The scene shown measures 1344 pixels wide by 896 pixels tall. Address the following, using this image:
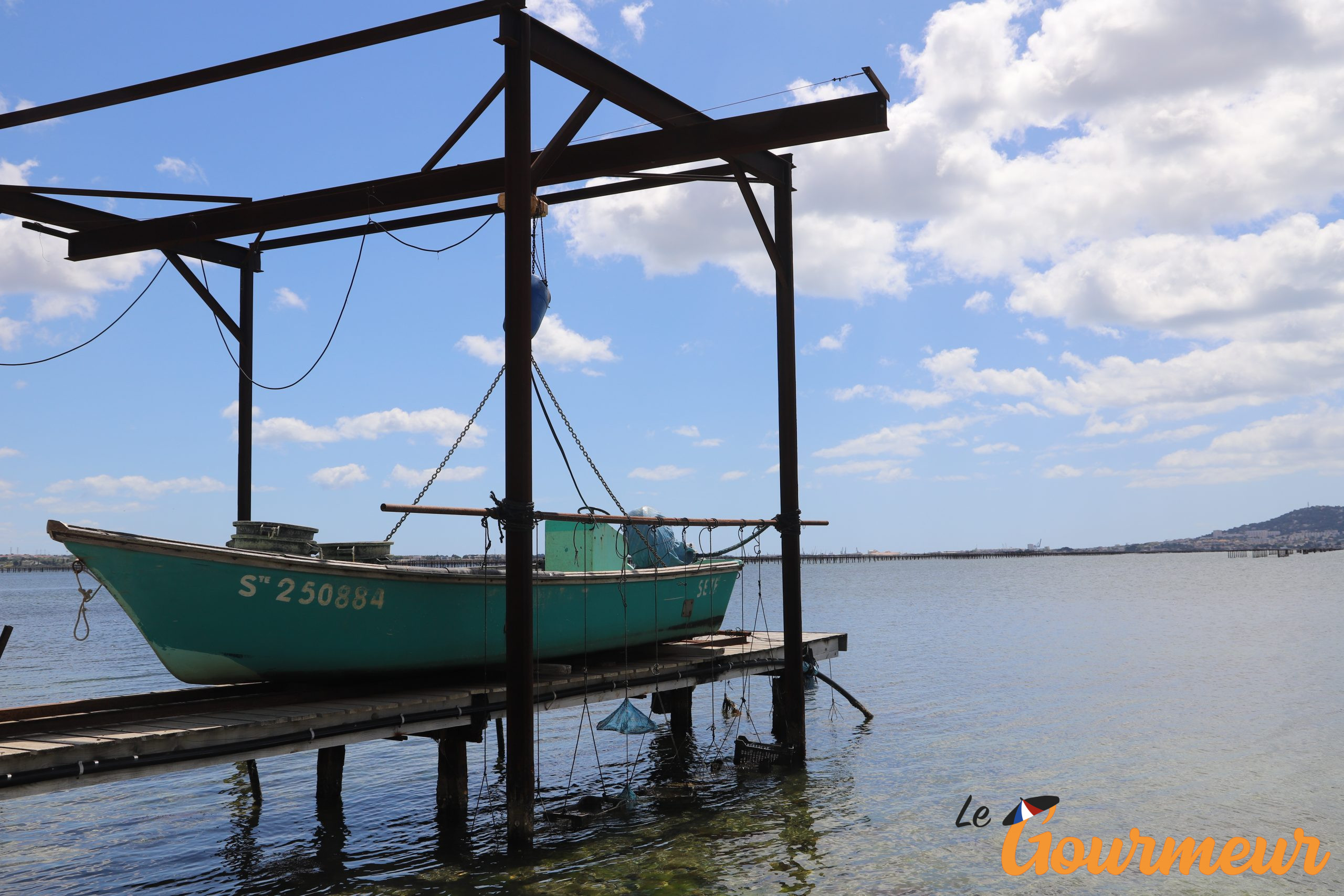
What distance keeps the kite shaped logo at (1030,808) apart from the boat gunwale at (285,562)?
6.62m

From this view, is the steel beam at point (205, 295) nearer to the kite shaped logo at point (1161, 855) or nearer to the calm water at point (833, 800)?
the calm water at point (833, 800)

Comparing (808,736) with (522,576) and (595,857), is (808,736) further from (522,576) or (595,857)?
(522,576)

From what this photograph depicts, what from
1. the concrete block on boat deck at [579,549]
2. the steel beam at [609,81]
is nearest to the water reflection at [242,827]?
the concrete block on boat deck at [579,549]

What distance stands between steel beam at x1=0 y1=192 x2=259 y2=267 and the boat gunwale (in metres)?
5.86

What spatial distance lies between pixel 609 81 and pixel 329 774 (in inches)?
414

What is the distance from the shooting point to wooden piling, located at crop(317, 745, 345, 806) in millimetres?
14172

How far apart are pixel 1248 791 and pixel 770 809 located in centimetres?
789

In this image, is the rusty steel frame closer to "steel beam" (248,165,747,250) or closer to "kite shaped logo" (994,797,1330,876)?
"steel beam" (248,165,747,250)

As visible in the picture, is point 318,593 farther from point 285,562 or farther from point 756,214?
point 756,214

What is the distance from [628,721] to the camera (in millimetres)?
13344

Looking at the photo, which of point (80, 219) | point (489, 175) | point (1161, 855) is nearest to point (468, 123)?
point (489, 175)

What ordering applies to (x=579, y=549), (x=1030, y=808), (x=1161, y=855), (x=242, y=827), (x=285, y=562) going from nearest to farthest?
(x=285, y=562), (x=1161, y=855), (x=242, y=827), (x=1030, y=808), (x=579, y=549)

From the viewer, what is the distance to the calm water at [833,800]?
36.5 ft

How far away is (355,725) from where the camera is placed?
33.9 ft
